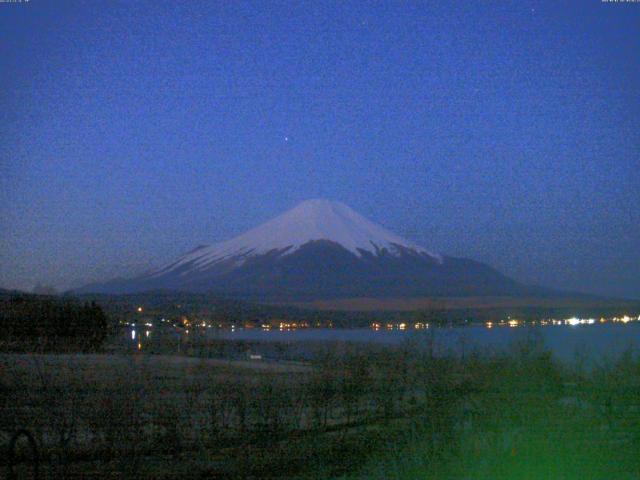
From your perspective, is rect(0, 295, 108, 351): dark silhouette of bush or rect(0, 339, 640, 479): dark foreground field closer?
rect(0, 339, 640, 479): dark foreground field

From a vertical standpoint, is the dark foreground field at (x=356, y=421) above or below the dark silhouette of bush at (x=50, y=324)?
below

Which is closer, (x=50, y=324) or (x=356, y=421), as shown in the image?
(x=356, y=421)

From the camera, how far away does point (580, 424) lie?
52.6 ft

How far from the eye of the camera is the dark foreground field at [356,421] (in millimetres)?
14516

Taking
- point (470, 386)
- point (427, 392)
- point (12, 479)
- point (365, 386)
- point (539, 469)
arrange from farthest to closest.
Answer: point (365, 386)
point (427, 392)
point (470, 386)
point (539, 469)
point (12, 479)

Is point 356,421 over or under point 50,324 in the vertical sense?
under

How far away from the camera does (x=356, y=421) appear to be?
2144cm

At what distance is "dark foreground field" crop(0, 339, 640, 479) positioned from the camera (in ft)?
47.6

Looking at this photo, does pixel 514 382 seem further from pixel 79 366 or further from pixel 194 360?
pixel 194 360

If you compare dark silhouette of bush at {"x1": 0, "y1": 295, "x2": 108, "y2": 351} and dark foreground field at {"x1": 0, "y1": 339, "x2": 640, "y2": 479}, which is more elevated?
dark silhouette of bush at {"x1": 0, "y1": 295, "x2": 108, "y2": 351}

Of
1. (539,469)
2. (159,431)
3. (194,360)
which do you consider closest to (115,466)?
(159,431)

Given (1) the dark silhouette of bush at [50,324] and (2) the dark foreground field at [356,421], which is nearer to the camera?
(2) the dark foreground field at [356,421]

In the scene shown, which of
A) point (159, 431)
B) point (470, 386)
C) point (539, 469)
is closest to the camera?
point (539, 469)

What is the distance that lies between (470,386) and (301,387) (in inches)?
168
